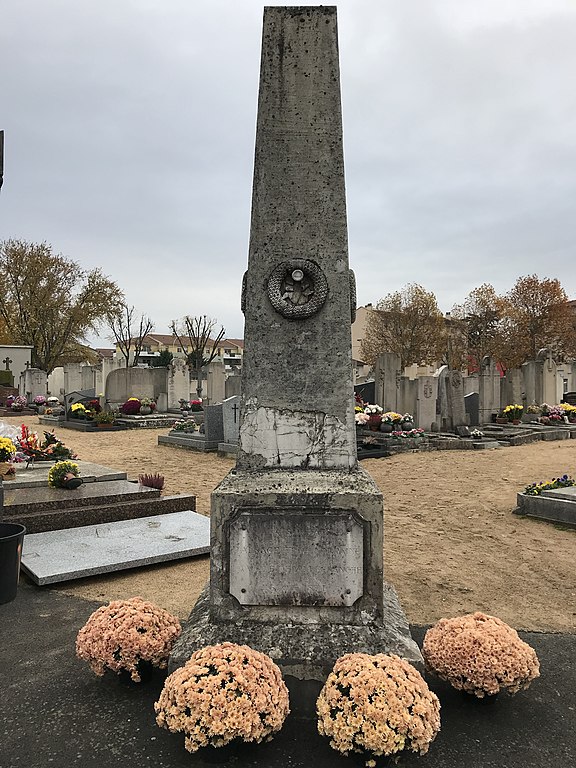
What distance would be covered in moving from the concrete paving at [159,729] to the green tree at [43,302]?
40630 millimetres

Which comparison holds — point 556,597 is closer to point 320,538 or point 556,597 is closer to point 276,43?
point 320,538

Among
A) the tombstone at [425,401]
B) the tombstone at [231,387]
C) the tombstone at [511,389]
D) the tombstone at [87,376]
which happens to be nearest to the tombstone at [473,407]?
the tombstone at [425,401]

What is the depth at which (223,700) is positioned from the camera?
2.43 meters

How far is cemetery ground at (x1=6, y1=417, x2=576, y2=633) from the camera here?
4824 millimetres

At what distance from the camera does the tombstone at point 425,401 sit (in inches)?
701

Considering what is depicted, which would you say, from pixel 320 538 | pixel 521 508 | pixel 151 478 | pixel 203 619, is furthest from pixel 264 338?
pixel 521 508

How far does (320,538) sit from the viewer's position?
3137mm

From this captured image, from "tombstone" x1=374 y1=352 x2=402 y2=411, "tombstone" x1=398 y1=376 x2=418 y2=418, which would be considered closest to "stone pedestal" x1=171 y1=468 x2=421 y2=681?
"tombstone" x1=398 y1=376 x2=418 y2=418

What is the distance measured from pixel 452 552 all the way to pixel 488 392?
16.5 meters

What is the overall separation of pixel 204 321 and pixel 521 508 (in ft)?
176

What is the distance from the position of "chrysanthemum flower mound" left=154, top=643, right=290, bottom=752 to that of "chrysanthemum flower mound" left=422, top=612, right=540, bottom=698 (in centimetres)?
95

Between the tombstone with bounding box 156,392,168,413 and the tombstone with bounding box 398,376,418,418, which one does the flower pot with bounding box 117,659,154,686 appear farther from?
the tombstone with bounding box 156,392,168,413

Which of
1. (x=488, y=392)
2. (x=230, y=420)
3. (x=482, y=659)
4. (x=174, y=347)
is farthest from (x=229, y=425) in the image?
(x=174, y=347)

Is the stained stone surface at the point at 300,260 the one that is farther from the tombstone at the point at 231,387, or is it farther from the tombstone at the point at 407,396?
the tombstone at the point at 231,387
